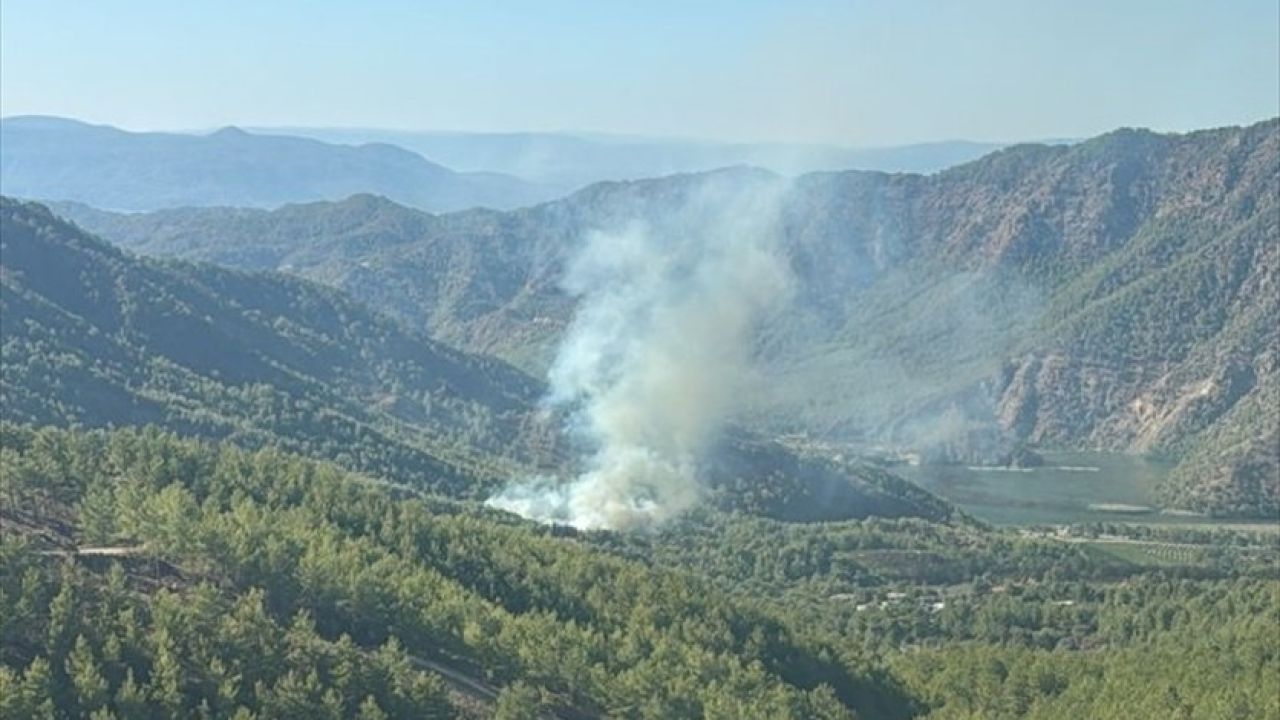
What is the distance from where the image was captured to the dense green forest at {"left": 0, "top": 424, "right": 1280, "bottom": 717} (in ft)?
220

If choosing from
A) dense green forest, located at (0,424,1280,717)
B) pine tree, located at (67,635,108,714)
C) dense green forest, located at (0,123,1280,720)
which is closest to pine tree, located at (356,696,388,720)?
dense green forest, located at (0,424,1280,717)

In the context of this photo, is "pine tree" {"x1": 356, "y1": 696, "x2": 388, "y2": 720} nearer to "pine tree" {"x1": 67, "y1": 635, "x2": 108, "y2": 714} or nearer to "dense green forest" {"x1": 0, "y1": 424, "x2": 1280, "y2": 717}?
"dense green forest" {"x1": 0, "y1": 424, "x2": 1280, "y2": 717}

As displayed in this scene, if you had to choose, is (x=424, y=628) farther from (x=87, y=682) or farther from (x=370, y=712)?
(x=87, y=682)

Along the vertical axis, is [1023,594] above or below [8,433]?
below

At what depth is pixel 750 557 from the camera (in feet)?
514

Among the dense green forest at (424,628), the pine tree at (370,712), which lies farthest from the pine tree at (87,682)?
the pine tree at (370,712)

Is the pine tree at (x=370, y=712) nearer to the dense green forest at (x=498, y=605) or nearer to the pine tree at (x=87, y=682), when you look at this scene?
the dense green forest at (x=498, y=605)

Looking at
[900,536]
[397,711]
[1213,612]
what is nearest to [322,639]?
[397,711]

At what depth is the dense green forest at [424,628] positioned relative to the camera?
66938 mm

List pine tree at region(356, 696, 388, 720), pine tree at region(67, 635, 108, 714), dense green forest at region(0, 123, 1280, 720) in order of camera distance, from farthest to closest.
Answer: dense green forest at region(0, 123, 1280, 720), pine tree at region(356, 696, 388, 720), pine tree at region(67, 635, 108, 714)

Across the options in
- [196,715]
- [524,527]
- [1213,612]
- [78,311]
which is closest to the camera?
[196,715]

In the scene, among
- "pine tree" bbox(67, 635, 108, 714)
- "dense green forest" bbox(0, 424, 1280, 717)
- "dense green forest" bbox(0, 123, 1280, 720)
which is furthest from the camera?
"dense green forest" bbox(0, 123, 1280, 720)

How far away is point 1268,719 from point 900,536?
85562 millimetres

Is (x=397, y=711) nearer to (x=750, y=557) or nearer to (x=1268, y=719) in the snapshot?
(x=1268, y=719)
